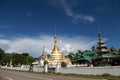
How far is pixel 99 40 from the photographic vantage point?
2411 inches

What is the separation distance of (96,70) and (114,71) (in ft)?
14.1

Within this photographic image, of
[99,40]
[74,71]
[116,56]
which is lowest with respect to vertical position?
[74,71]

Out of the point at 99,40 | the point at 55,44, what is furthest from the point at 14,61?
the point at 99,40

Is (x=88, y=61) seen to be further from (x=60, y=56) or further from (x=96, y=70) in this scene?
(x=96, y=70)

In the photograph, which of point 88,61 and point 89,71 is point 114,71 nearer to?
point 89,71

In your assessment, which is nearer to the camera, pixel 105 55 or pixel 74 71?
pixel 74 71

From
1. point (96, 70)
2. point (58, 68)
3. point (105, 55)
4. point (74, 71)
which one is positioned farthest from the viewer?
point (105, 55)

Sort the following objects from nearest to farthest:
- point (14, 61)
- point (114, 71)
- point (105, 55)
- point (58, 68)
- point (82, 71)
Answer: point (114, 71) < point (82, 71) < point (58, 68) < point (105, 55) < point (14, 61)

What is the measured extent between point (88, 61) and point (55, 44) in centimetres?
1879

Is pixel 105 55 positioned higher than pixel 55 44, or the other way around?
pixel 55 44

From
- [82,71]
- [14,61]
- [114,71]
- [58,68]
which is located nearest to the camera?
[114,71]

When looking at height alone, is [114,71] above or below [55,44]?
below

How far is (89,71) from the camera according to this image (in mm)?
38062

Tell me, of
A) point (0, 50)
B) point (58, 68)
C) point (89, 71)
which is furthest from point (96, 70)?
point (0, 50)
